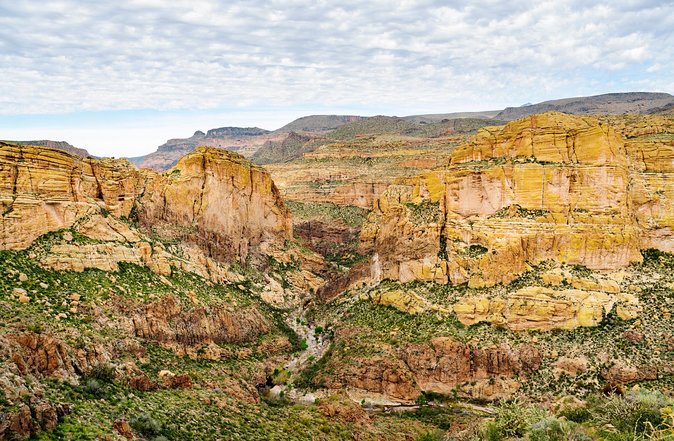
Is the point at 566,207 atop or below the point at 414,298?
atop

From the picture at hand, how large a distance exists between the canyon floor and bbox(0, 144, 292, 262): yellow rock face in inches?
9.0

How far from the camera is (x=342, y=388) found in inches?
2002

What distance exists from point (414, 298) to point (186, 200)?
106ft

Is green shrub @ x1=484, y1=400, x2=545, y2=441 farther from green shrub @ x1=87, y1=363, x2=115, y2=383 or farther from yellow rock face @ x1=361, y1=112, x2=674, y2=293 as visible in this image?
green shrub @ x1=87, y1=363, x2=115, y2=383

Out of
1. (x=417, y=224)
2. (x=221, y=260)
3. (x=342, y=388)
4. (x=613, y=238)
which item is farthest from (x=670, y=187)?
(x=221, y=260)

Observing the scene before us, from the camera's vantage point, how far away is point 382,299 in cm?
6031

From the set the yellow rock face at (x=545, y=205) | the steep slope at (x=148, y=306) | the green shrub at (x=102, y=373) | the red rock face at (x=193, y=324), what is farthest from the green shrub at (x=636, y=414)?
the red rock face at (x=193, y=324)

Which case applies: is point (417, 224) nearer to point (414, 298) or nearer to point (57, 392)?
point (414, 298)

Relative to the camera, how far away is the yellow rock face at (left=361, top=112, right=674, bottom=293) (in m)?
52.1

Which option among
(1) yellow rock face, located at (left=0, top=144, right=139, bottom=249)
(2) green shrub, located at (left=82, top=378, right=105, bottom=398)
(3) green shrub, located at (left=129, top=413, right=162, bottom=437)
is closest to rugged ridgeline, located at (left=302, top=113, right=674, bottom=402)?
(3) green shrub, located at (left=129, top=413, right=162, bottom=437)

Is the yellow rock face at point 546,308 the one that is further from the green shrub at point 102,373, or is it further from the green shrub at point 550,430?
the green shrub at point 102,373

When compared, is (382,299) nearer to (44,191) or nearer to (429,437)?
(429,437)

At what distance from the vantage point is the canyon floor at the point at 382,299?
35125 mm

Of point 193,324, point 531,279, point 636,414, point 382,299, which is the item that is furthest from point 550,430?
point 193,324
